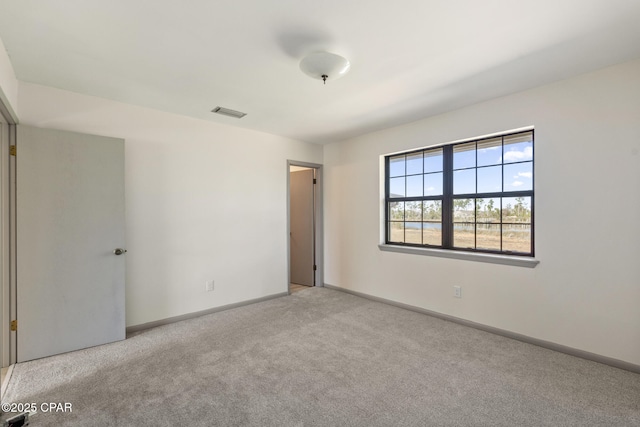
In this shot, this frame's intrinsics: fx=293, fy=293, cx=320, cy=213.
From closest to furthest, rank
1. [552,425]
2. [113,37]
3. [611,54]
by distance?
[552,425] → [113,37] → [611,54]

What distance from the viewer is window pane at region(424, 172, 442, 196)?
3.77 metres

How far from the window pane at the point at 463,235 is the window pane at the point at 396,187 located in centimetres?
90

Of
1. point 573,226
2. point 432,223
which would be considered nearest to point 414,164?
point 432,223

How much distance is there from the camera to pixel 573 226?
264 cm

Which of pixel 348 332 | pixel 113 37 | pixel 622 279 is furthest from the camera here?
pixel 348 332

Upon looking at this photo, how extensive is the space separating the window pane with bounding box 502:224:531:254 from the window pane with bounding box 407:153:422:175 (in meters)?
1.29

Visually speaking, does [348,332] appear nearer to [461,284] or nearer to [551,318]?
[461,284]

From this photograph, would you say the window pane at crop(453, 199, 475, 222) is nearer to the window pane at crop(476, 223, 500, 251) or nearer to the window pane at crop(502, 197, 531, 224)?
the window pane at crop(476, 223, 500, 251)

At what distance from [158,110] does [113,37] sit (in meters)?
1.46

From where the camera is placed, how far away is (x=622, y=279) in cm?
241

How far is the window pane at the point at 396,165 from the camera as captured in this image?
420 cm

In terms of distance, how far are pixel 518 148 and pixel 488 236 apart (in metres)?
0.99

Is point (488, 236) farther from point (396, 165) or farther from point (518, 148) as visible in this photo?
point (396, 165)

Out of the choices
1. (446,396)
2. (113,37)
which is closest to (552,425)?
(446,396)
